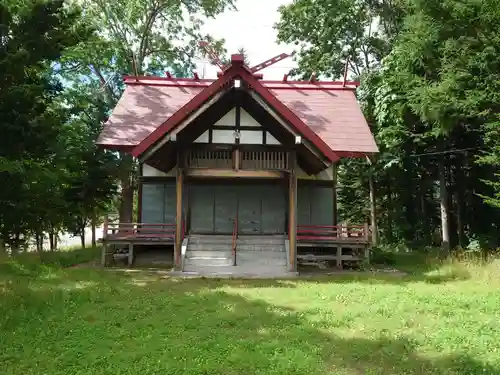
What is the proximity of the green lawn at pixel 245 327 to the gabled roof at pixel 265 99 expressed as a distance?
470 centimetres

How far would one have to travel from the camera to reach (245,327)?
7.12 m

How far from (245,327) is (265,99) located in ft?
24.2

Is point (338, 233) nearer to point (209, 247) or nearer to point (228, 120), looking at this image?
point (209, 247)

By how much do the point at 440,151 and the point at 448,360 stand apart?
1709cm

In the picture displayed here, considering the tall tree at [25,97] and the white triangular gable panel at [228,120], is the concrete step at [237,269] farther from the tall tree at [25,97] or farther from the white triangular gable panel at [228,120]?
the tall tree at [25,97]

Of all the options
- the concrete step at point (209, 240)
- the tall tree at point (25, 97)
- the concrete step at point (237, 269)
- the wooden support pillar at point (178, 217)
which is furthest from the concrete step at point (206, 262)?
the tall tree at point (25, 97)

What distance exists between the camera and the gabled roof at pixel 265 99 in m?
12.6

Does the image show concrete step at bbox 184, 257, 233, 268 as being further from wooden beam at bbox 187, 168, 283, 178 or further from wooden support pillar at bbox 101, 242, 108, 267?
wooden support pillar at bbox 101, 242, 108, 267

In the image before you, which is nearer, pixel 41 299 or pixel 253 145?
pixel 41 299

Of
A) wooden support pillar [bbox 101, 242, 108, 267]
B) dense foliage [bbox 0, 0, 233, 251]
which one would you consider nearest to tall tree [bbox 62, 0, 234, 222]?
dense foliage [bbox 0, 0, 233, 251]

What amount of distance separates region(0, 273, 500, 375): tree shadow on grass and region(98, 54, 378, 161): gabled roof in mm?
5963

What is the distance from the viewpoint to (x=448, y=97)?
54.5 feet

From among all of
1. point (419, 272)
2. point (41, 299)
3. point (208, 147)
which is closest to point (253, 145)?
point (208, 147)

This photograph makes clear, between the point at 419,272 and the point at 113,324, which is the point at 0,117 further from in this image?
the point at 419,272
